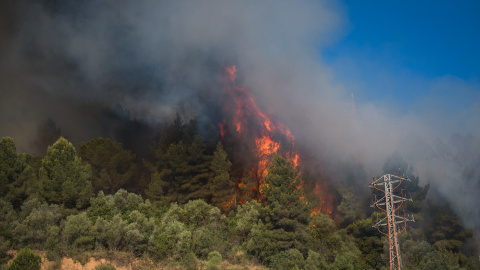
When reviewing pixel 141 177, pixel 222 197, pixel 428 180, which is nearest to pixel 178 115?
pixel 141 177

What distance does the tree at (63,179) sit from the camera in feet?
139

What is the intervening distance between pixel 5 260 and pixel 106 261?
9005 millimetres

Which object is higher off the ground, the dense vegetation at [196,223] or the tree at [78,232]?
the dense vegetation at [196,223]

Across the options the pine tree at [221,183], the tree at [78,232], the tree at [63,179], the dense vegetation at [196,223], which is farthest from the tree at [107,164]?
the tree at [78,232]

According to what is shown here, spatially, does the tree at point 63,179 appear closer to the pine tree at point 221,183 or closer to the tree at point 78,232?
the tree at point 78,232

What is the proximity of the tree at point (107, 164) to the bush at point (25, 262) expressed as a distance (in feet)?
107

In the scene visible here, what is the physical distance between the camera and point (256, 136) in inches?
3137

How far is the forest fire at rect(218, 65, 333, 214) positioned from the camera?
236 feet

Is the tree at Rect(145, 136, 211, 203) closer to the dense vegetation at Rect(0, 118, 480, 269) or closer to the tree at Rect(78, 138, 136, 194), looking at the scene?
the dense vegetation at Rect(0, 118, 480, 269)

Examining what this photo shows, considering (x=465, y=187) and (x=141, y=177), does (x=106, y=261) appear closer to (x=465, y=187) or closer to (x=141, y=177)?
(x=141, y=177)

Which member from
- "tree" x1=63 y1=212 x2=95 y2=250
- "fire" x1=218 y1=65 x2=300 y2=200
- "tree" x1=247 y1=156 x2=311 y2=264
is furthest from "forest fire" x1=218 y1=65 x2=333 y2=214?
"tree" x1=63 y1=212 x2=95 y2=250

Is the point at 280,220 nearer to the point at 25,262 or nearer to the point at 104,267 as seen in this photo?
the point at 104,267

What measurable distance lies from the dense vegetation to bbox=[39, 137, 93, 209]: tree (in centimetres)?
11

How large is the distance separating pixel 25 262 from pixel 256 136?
5445 cm
